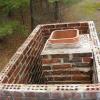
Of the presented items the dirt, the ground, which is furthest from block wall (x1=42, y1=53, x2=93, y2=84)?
the dirt

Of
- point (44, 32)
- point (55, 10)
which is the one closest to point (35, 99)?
point (44, 32)

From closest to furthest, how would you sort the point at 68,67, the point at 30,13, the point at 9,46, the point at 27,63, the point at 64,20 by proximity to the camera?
the point at 68,67
the point at 27,63
the point at 9,46
the point at 30,13
the point at 64,20

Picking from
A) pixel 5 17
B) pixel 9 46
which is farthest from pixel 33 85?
pixel 5 17

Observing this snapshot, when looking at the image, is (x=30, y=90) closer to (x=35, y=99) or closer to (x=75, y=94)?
(x=35, y=99)

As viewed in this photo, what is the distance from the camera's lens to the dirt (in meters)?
7.71

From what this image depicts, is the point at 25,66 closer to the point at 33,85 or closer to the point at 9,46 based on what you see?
the point at 33,85

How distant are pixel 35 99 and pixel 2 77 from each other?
464 millimetres

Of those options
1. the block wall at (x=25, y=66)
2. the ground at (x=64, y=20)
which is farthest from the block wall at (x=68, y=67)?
the ground at (x=64, y=20)

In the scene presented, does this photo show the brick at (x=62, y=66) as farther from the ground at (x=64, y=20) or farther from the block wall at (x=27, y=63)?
the ground at (x=64, y=20)

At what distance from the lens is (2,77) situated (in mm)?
2244

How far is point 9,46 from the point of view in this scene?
8398 mm

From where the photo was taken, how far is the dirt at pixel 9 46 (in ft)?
25.3

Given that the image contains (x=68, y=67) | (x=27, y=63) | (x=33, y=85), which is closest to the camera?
(x=33, y=85)

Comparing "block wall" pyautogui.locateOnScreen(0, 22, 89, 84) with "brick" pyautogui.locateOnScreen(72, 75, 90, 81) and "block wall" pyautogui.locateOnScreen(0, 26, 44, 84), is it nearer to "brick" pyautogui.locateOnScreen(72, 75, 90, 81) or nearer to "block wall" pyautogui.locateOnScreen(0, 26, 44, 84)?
"block wall" pyautogui.locateOnScreen(0, 26, 44, 84)
